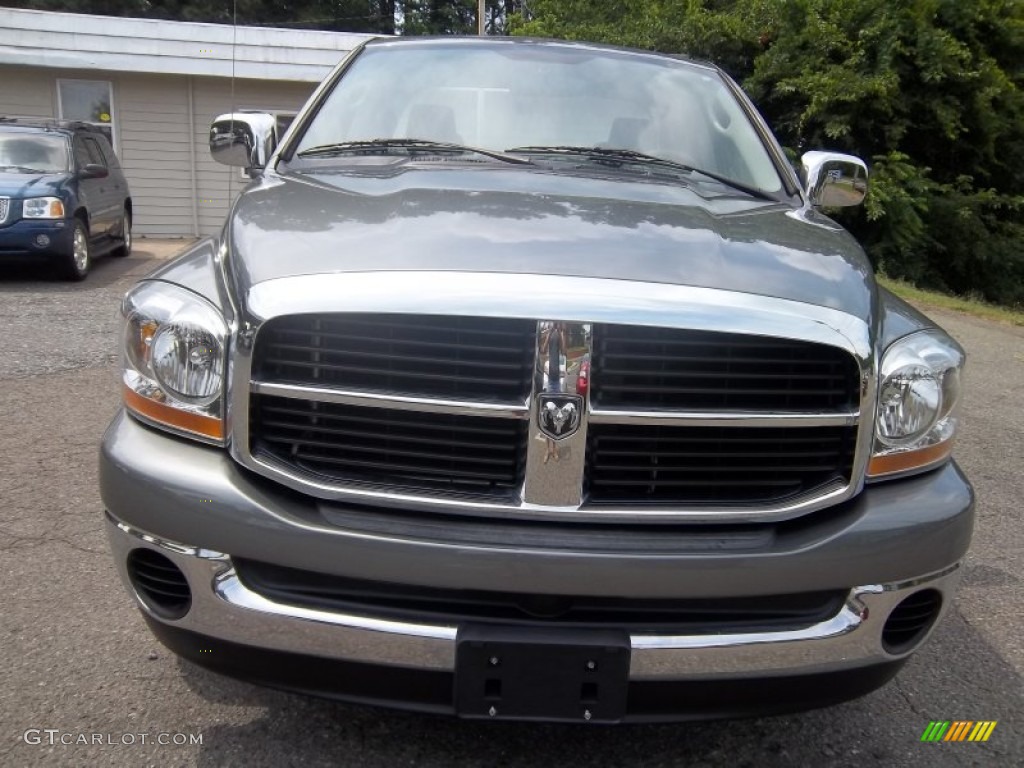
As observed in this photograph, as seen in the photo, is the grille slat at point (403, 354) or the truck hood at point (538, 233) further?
the truck hood at point (538, 233)

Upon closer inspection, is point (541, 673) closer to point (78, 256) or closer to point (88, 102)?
point (78, 256)

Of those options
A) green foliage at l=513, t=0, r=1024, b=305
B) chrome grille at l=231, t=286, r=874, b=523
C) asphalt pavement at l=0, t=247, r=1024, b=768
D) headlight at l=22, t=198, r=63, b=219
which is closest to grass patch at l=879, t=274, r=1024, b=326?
green foliage at l=513, t=0, r=1024, b=305

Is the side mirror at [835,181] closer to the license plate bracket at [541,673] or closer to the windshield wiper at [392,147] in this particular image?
the windshield wiper at [392,147]

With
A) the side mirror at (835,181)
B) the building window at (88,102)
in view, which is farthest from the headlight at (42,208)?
the side mirror at (835,181)

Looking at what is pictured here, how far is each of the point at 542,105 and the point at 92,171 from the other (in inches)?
360

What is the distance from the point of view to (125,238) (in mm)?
12930

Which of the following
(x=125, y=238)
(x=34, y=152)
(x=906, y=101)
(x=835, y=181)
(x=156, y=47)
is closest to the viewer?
(x=835, y=181)

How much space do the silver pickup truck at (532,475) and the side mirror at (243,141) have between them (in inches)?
54.6

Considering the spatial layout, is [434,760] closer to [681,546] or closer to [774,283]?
[681,546]

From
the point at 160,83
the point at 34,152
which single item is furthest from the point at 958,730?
the point at 160,83

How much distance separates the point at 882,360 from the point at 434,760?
1468mm

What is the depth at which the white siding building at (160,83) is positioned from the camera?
1538 cm

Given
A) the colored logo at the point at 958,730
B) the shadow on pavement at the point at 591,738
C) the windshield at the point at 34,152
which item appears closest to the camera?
the shadow on pavement at the point at 591,738

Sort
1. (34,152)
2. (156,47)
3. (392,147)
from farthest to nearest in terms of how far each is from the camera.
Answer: (156,47) < (34,152) < (392,147)
